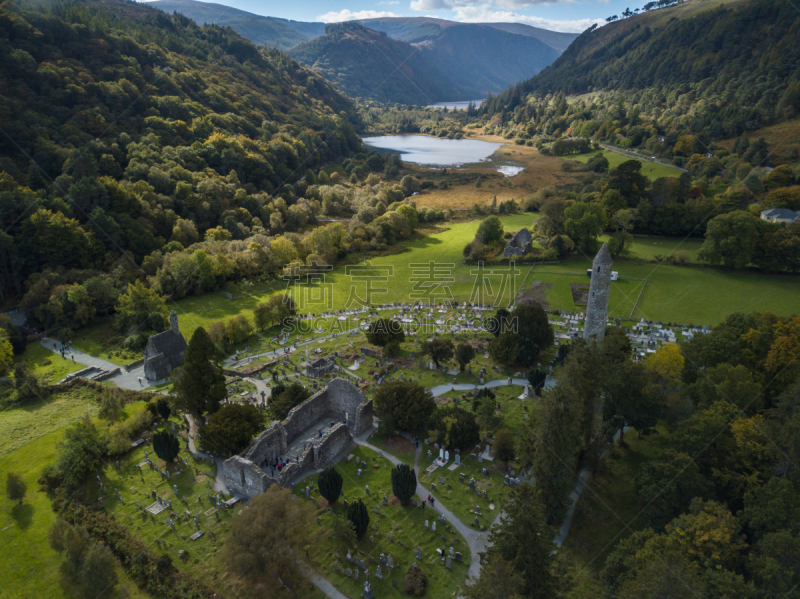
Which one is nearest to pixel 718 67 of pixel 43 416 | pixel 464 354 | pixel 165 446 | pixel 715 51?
pixel 715 51

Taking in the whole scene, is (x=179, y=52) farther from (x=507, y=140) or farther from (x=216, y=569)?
(x=216, y=569)

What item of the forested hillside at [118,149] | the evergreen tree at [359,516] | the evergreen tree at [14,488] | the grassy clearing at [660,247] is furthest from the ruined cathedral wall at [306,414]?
the grassy clearing at [660,247]

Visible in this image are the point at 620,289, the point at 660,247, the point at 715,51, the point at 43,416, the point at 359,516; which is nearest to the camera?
the point at 359,516

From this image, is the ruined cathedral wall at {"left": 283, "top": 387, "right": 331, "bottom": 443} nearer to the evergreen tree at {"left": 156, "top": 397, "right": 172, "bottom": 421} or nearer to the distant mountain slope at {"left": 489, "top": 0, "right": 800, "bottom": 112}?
the evergreen tree at {"left": 156, "top": 397, "right": 172, "bottom": 421}

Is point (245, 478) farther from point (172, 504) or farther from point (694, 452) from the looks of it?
point (694, 452)

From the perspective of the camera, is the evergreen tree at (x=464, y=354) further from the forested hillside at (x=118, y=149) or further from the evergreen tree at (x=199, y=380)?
the forested hillside at (x=118, y=149)

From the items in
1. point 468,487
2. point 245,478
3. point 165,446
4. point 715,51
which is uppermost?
point 715,51

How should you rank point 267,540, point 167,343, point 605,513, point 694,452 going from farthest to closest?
point 167,343, point 605,513, point 694,452, point 267,540

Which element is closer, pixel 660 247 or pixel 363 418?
pixel 363 418
